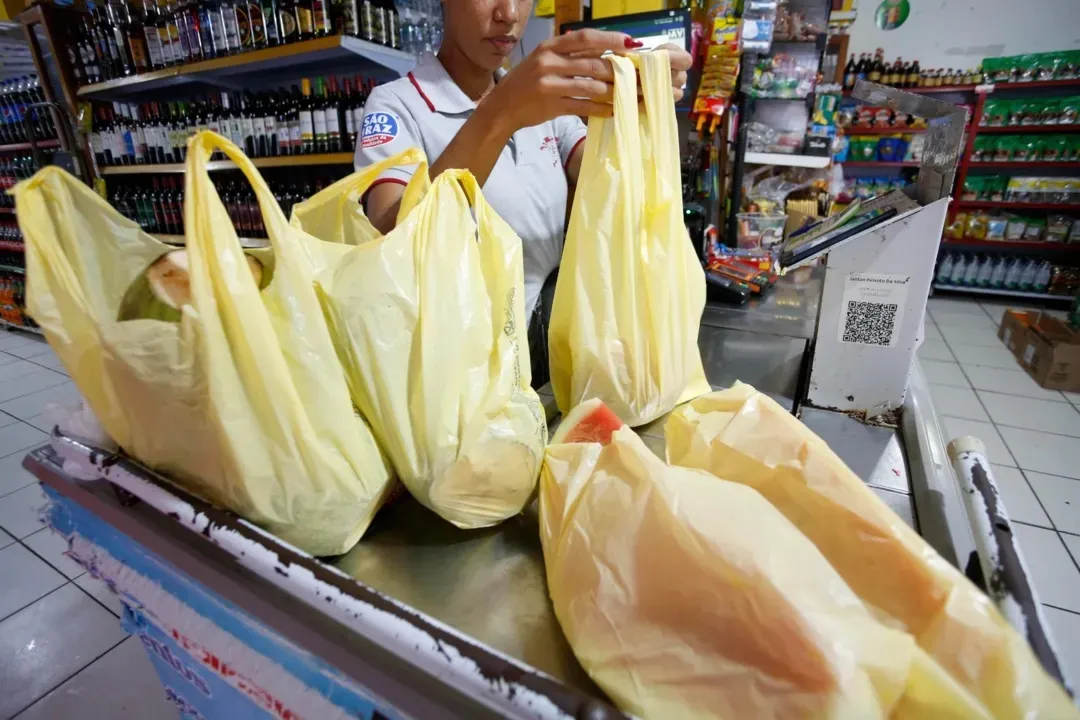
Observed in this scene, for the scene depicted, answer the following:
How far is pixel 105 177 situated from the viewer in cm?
376

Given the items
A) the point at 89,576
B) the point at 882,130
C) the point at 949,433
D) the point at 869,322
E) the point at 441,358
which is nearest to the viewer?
the point at 441,358

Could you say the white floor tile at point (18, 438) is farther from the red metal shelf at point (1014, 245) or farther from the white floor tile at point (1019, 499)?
the red metal shelf at point (1014, 245)

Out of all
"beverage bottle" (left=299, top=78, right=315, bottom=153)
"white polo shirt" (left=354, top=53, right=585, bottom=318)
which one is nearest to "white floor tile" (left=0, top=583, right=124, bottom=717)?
"white polo shirt" (left=354, top=53, right=585, bottom=318)

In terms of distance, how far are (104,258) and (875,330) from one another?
46.3 inches

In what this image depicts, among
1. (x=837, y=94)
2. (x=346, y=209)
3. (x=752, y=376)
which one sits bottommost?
(x=752, y=376)

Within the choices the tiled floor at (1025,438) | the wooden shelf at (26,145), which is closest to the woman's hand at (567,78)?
the tiled floor at (1025,438)

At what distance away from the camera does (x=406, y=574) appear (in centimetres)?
60

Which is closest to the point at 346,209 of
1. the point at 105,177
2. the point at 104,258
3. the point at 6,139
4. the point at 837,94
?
the point at 104,258

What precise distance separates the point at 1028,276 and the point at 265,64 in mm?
5975

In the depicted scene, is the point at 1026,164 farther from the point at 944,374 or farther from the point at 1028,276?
the point at 944,374

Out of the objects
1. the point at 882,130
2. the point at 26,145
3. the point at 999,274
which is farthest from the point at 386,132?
the point at 999,274

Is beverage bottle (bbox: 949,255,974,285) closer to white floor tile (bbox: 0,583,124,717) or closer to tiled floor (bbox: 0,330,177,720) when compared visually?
tiled floor (bbox: 0,330,177,720)

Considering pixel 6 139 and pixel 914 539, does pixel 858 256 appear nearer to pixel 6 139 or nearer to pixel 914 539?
pixel 914 539

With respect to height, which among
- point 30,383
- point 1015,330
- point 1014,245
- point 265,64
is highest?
point 265,64
